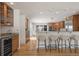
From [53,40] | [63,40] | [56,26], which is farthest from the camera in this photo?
[56,26]

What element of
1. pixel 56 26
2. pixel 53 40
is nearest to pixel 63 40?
pixel 53 40

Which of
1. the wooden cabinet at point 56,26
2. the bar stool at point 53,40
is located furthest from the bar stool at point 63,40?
the wooden cabinet at point 56,26

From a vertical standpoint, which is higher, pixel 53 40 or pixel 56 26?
pixel 56 26

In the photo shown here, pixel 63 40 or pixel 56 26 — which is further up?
pixel 56 26

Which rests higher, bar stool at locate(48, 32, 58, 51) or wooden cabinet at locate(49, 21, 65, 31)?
wooden cabinet at locate(49, 21, 65, 31)

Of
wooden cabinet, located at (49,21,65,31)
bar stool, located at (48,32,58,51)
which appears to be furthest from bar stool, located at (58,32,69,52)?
wooden cabinet, located at (49,21,65,31)

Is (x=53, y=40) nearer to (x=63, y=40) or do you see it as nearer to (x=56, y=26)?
(x=63, y=40)

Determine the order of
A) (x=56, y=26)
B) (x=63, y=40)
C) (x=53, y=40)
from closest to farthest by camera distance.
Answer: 1. (x=53, y=40)
2. (x=63, y=40)
3. (x=56, y=26)

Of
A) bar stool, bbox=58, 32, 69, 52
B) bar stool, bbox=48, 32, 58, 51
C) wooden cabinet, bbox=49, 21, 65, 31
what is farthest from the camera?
wooden cabinet, bbox=49, 21, 65, 31

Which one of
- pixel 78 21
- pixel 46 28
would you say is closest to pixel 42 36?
pixel 46 28

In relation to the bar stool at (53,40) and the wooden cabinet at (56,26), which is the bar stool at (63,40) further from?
the wooden cabinet at (56,26)

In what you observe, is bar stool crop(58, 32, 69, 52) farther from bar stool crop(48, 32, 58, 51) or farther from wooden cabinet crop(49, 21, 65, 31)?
A: wooden cabinet crop(49, 21, 65, 31)

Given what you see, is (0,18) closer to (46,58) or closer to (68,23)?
(46,58)

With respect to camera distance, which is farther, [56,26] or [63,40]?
[56,26]
